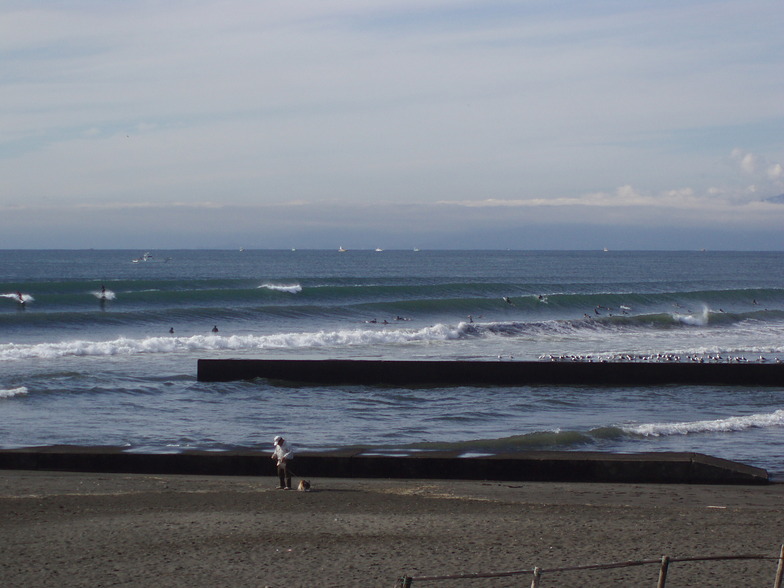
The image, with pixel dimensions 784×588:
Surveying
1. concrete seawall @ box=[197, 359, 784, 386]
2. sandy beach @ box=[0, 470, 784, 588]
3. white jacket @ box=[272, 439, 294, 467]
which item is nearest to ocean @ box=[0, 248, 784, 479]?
concrete seawall @ box=[197, 359, 784, 386]

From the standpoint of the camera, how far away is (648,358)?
2808 centimetres

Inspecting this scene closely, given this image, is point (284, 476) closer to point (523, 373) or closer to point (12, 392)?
point (12, 392)

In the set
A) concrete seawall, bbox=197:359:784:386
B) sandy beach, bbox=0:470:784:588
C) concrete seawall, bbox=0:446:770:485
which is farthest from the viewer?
concrete seawall, bbox=197:359:784:386

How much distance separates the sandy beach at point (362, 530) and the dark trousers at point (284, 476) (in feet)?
0.65

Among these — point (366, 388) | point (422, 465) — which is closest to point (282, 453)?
point (422, 465)

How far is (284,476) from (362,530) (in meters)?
2.43

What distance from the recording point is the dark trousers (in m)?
11.7

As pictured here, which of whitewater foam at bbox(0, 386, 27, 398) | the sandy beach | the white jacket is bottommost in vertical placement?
the sandy beach

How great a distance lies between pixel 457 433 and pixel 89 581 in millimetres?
9180

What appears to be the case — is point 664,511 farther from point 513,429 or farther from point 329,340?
point 329,340

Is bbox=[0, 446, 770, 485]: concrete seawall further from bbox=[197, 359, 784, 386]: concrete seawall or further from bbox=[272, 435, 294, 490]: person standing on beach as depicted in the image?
bbox=[197, 359, 784, 386]: concrete seawall

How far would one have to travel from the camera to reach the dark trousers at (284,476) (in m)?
11.7

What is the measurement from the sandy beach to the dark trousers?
20 cm

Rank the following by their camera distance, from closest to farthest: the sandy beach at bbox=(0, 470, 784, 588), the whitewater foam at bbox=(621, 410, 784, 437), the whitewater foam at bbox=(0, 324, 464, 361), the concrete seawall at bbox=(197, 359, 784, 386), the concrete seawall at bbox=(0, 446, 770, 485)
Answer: the sandy beach at bbox=(0, 470, 784, 588) → the concrete seawall at bbox=(0, 446, 770, 485) → the whitewater foam at bbox=(621, 410, 784, 437) → the concrete seawall at bbox=(197, 359, 784, 386) → the whitewater foam at bbox=(0, 324, 464, 361)
